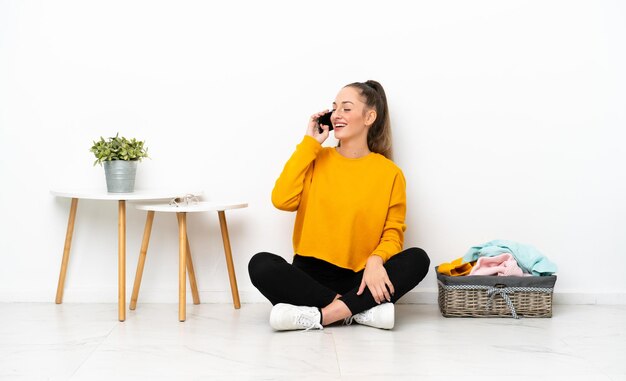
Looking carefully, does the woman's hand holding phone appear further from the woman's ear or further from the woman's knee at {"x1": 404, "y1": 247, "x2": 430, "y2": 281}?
the woman's knee at {"x1": 404, "y1": 247, "x2": 430, "y2": 281}

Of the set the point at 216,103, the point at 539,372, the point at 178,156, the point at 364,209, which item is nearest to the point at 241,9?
the point at 216,103

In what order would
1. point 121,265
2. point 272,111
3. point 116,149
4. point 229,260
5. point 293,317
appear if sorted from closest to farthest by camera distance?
point 293,317
point 121,265
point 116,149
point 229,260
point 272,111

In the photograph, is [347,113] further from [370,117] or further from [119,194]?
[119,194]

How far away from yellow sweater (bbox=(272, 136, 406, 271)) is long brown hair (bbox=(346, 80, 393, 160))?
0.32 feet

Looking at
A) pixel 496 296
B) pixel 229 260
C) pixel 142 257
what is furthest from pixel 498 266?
pixel 142 257

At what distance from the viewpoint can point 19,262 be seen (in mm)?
2604

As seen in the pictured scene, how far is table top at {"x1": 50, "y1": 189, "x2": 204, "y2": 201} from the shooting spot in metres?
2.30

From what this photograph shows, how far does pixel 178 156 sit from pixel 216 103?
23cm

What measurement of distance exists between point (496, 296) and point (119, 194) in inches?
49.3

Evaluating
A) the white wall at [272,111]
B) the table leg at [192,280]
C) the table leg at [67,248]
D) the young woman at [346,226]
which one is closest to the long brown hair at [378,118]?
the young woman at [346,226]

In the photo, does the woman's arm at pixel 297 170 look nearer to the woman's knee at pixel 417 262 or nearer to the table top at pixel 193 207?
the table top at pixel 193 207

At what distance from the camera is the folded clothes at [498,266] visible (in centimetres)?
241

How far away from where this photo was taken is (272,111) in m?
2.60

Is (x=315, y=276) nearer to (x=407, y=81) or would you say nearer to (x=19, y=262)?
(x=407, y=81)
